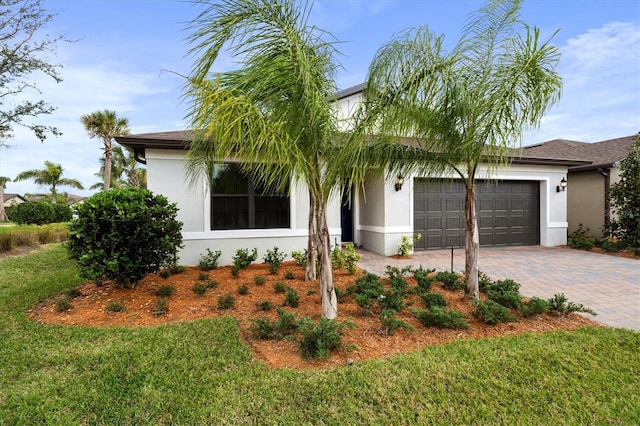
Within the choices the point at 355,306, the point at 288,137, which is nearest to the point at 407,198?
the point at 355,306

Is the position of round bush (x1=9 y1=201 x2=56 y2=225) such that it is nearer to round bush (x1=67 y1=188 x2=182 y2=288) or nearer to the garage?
round bush (x1=67 y1=188 x2=182 y2=288)

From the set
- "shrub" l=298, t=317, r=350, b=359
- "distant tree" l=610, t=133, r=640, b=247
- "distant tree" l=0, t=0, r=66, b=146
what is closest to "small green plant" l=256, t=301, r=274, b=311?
"shrub" l=298, t=317, r=350, b=359

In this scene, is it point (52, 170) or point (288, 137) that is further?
point (52, 170)

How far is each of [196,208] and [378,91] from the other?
5.56 metres

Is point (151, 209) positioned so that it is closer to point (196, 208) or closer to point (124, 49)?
point (196, 208)

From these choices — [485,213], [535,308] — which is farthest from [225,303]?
[485,213]

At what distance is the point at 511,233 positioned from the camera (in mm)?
11227

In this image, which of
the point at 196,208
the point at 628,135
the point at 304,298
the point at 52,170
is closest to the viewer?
the point at 304,298

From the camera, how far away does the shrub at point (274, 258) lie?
7004mm

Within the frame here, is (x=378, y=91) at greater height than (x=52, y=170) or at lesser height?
lesser

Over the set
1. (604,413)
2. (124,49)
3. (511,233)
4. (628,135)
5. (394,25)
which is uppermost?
(124,49)

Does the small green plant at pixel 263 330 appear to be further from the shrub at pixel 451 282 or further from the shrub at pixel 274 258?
the shrub at pixel 451 282

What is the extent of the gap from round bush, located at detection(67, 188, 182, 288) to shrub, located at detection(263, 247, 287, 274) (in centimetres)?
223

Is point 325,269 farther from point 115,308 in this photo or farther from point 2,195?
point 2,195
